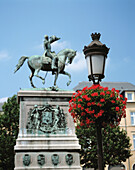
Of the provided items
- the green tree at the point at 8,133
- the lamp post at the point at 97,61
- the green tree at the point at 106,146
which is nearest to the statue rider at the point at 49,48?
the lamp post at the point at 97,61

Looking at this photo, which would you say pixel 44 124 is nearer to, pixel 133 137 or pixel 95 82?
pixel 95 82

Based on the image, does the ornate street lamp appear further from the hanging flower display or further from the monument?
the monument

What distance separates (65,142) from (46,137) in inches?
34.8

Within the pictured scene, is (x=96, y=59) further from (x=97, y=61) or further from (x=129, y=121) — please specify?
(x=129, y=121)

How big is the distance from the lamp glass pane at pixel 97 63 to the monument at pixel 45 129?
206 inches

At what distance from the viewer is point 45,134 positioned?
43.3 ft

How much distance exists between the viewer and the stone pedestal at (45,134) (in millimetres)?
12703

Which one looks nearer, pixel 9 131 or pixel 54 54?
pixel 54 54

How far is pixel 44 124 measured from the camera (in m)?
13.4

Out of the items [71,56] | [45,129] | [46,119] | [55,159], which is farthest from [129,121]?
[55,159]

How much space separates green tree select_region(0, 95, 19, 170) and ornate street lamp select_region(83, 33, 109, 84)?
26.2 meters

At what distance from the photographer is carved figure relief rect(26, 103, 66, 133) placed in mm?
13273

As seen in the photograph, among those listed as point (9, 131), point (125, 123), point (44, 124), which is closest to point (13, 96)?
point (9, 131)

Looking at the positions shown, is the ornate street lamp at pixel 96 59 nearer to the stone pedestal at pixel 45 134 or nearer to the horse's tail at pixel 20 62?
the stone pedestal at pixel 45 134
